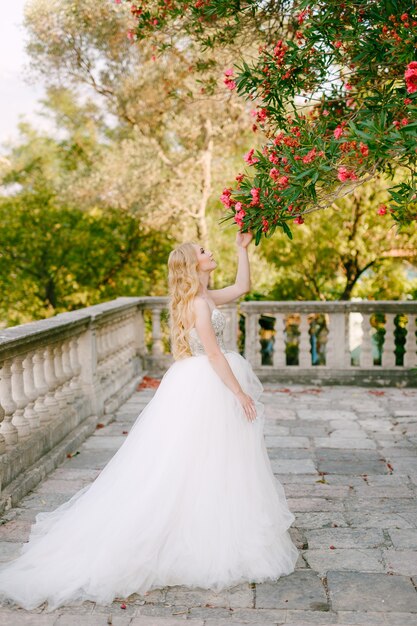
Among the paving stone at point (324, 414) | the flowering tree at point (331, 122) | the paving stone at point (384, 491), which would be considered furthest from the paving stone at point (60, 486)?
the paving stone at point (324, 414)

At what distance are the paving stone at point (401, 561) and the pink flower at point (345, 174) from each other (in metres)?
2.28

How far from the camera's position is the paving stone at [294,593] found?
3634 mm

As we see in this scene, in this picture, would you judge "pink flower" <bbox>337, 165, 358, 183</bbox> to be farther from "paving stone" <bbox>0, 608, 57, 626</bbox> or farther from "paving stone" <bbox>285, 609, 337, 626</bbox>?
"paving stone" <bbox>0, 608, 57, 626</bbox>

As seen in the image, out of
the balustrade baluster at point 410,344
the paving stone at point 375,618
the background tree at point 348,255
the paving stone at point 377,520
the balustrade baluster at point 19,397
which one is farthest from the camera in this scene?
the background tree at point 348,255

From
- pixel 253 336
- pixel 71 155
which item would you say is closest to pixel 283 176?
pixel 253 336

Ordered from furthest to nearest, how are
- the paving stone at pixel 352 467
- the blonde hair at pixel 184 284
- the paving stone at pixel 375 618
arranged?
the paving stone at pixel 352 467 → the blonde hair at pixel 184 284 → the paving stone at pixel 375 618

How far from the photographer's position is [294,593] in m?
3.77

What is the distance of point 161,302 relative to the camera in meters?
11.0

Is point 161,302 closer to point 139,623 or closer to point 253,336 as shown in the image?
point 253,336

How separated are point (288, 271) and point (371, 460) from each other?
43.8ft

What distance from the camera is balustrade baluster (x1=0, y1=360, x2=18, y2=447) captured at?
5273 millimetres

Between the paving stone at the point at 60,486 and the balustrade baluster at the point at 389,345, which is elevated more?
the balustrade baluster at the point at 389,345

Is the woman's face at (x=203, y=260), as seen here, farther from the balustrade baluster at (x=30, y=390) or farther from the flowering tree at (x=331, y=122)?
the balustrade baluster at (x=30, y=390)

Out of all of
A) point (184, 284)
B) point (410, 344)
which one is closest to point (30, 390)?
point (184, 284)
